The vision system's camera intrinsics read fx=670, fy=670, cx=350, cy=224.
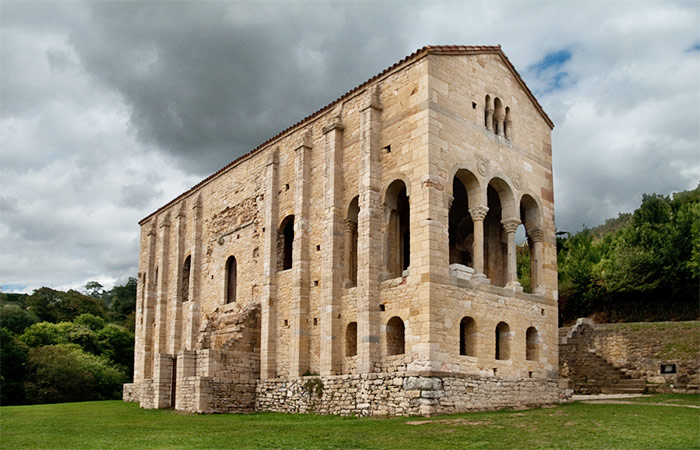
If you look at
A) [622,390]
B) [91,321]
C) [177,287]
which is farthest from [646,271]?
[91,321]

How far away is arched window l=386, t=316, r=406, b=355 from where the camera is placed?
1978cm

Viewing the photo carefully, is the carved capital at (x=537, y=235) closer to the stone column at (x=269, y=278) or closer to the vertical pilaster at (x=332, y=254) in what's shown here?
the vertical pilaster at (x=332, y=254)

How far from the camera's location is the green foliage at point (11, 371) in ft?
120

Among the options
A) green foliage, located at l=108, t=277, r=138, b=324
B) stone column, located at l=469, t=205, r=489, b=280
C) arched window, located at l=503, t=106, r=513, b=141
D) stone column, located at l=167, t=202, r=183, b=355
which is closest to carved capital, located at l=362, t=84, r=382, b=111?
stone column, located at l=469, t=205, r=489, b=280

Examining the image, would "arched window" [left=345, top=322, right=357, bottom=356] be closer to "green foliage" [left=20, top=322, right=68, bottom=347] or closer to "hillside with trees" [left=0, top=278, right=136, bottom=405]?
"hillside with trees" [left=0, top=278, right=136, bottom=405]

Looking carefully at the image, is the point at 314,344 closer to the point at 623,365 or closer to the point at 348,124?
the point at 348,124

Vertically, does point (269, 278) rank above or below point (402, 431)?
above

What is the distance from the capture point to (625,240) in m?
38.5

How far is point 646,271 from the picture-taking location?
118 feet

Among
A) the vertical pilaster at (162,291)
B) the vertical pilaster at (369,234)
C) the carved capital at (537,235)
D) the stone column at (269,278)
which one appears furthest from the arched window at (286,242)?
the vertical pilaster at (162,291)

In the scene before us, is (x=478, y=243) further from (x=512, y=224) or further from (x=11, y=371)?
(x=11, y=371)

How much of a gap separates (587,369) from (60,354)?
29.8 metres

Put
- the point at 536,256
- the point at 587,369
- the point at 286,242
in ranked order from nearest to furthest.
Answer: the point at 536,256 < the point at 286,242 < the point at 587,369

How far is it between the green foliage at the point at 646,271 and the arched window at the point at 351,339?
21056 mm
